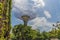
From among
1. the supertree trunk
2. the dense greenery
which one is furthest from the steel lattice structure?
the dense greenery

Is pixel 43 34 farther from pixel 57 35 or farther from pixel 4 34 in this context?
pixel 4 34

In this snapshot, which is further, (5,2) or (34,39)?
(34,39)

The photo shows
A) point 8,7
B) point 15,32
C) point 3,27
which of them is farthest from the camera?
point 15,32

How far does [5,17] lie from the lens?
30.4ft

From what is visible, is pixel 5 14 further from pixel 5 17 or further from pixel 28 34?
pixel 28 34

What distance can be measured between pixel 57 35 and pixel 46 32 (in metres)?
1.31

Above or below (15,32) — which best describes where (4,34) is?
below

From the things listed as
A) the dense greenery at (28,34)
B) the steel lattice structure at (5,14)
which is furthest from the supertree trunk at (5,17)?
the dense greenery at (28,34)

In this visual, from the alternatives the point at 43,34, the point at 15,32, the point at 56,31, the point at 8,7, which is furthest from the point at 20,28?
the point at 8,7

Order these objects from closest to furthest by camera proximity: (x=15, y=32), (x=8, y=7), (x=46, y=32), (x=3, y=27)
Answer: (x=3, y=27) → (x=8, y=7) → (x=15, y=32) → (x=46, y=32)

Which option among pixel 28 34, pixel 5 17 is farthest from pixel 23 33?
pixel 5 17

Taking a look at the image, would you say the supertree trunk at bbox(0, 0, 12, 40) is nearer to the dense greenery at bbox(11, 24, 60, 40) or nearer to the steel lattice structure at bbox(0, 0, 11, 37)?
the steel lattice structure at bbox(0, 0, 11, 37)

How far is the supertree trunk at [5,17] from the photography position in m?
8.93

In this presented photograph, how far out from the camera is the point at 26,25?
22.4 m
